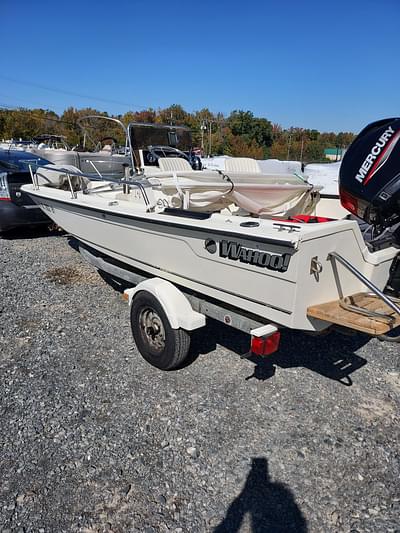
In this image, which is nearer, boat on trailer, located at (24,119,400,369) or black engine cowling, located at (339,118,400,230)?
boat on trailer, located at (24,119,400,369)

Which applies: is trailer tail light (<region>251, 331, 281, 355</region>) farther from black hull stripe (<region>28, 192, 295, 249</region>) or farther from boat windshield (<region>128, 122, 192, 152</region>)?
boat windshield (<region>128, 122, 192, 152</region>)

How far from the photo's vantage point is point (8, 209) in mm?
6316

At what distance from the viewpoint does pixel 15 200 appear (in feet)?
20.7

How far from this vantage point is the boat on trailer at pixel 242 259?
2107 millimetres

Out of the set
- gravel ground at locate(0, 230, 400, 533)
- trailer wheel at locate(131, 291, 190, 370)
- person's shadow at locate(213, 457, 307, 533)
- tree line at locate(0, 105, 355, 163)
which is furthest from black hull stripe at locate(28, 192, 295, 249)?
tree line at locate(0, 105, 355, 163)

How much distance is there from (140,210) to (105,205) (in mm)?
594

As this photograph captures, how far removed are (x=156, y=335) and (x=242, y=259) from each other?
1.10 metres

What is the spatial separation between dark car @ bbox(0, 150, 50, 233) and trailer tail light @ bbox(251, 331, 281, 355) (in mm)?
5290

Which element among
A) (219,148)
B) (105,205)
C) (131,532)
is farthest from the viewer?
(219,148)

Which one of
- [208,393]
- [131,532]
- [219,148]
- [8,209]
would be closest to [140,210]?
[208,393]

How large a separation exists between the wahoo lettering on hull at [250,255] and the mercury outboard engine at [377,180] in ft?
3.05

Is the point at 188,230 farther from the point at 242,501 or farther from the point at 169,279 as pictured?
the point at 242,501

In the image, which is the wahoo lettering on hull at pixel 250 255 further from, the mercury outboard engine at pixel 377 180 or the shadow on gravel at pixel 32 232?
the shadow on gravel at pixel 32 232

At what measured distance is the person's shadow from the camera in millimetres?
1799
